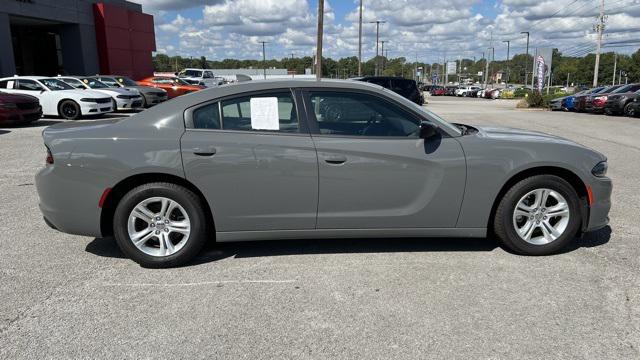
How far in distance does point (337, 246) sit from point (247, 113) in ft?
4.93

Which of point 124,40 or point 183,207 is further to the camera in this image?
point 124,40

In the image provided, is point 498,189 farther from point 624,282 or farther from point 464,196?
point 624,282

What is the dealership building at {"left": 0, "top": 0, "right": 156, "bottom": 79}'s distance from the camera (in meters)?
33.9

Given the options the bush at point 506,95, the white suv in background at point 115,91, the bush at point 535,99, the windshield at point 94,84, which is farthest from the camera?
the bush at point 506,95

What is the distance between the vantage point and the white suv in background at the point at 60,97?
16469mm

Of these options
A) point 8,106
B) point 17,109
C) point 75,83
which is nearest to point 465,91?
point 75,83

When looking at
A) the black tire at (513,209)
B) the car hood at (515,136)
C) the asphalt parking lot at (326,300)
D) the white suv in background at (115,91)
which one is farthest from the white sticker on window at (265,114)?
the white suv in background at (115,91)

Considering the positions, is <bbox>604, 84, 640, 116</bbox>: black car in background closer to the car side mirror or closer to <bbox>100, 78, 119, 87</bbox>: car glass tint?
the car side mirror

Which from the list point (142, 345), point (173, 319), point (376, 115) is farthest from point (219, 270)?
point (376, 115)

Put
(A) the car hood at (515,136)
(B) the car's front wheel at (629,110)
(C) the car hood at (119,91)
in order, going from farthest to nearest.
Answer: (B) the car's front wheel at (629,110), (C) the car hood at (119,91), (A) the car hood at (515,136)

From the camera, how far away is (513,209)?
4.17 metres

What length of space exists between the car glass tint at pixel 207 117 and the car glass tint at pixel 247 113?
59 millimetres

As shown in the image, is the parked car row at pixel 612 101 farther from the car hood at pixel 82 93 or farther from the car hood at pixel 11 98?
the car hood at pixel 11 98

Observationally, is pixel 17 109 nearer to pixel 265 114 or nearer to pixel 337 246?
pixel 265 114
